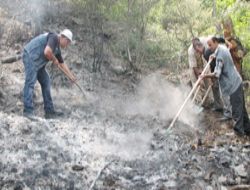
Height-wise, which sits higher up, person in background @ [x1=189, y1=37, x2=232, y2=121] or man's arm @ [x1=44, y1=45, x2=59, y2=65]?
man's arm @ [x1=44, y1=45, x2=59, y2=65]

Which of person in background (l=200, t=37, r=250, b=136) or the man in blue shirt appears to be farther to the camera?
person in background (l=200, t=37, r=250, b=136)

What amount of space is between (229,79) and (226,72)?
0.44 feet

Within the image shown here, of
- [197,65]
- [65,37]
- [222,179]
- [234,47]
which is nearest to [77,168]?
[222,179]

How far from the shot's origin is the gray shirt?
7836 mm

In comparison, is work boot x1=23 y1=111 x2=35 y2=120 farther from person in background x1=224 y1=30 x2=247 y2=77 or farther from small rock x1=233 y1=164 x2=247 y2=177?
person in background x1=224 y1=30 x2=247 y2=77

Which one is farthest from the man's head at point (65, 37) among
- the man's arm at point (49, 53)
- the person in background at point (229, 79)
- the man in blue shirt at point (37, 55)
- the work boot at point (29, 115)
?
the person in background at point (229, 79)

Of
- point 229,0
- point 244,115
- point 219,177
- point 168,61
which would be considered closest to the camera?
point 219,177

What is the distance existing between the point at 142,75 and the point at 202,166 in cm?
533

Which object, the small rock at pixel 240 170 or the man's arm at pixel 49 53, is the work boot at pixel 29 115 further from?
the small rock at pixel 240 170

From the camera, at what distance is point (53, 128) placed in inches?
289

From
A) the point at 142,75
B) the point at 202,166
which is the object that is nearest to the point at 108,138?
the point at 202,166

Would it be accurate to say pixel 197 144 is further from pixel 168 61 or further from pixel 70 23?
pixel 70 23

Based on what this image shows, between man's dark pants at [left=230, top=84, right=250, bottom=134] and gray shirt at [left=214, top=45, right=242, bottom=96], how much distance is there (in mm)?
94

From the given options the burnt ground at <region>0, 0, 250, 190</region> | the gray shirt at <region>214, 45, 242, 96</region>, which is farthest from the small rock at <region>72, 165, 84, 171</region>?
the gray shirt at <region>214, 45, 242, 96</region>
